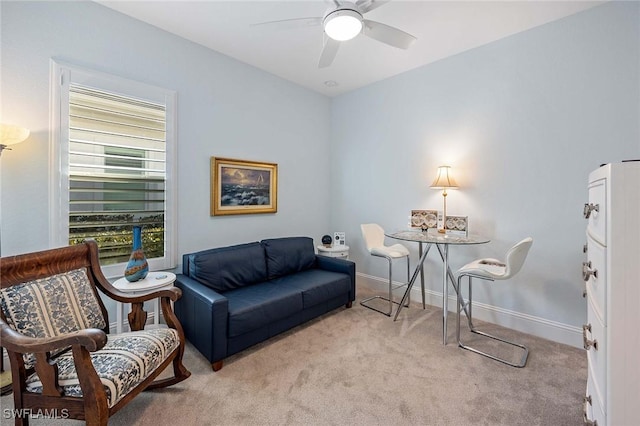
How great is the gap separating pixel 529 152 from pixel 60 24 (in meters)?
4.11

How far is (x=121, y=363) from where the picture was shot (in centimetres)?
142

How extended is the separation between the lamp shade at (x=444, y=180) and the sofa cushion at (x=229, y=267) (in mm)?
2034

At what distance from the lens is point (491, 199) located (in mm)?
2924

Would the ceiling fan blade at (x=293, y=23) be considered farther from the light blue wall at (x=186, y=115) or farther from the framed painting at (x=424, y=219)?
the framed painting at (x=424, y=219)

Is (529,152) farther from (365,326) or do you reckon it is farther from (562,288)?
(365,326)

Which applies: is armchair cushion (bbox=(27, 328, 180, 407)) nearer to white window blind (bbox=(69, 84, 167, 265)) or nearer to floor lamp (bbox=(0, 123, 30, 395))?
floor lamp (bbox=(0, 123, 30, 395))

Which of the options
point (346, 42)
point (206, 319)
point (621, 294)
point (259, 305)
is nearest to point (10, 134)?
point (206, 319)

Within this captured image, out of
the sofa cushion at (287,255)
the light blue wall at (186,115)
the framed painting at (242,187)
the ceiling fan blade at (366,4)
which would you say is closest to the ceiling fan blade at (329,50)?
the ceiling fan blade at (366,4)

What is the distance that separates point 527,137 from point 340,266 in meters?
2.28

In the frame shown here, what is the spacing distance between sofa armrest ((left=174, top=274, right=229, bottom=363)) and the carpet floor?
15 centimetres

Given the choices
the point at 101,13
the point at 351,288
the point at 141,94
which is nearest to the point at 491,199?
the point at 351,288

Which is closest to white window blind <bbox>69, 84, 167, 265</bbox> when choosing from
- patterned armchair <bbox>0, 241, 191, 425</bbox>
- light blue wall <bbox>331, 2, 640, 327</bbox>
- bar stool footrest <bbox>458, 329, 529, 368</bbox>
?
patterned armchair <bbox>0, 241, 191, 425</bbox>

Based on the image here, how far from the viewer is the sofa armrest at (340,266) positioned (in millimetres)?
3250

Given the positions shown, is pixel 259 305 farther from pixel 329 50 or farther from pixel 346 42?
pixel 346 42
